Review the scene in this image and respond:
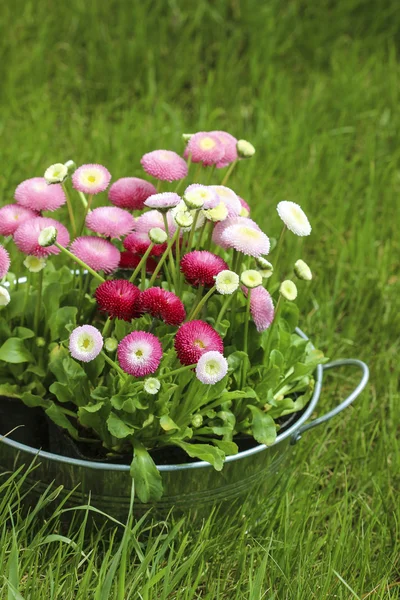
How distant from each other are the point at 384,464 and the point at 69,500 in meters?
0.61

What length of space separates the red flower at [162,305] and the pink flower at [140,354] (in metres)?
0.04

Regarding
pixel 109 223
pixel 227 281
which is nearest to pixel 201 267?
pixel 227 281

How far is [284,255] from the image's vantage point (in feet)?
6.67

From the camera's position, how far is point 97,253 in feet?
3.97

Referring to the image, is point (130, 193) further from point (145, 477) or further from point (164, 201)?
point (145, 477)

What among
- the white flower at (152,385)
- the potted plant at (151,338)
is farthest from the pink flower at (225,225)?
the white flower at (152,385)

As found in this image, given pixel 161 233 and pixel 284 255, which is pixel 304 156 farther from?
pixel 161 233

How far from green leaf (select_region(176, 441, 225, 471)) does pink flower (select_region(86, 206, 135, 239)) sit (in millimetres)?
317

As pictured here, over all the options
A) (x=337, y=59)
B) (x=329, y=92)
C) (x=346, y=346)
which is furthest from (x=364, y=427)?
(x=337, y=59)

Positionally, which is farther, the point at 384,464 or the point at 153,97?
the point at 153,97

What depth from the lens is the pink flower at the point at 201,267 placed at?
1.17 metres

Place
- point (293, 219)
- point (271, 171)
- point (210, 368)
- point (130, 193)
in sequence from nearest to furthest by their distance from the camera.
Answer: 1. point (210, 368)
2. point (293, 219)
3. point (130, 193)
4. point (271, 171)

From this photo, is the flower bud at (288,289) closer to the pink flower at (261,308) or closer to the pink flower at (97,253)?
the pink flower at (261,308)

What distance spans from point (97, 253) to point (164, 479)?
33 centimetres
